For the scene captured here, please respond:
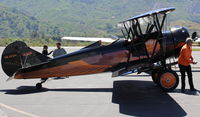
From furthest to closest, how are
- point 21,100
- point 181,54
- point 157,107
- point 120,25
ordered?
point 120,25 → point 181,54 → point 21,100 → point 157,107

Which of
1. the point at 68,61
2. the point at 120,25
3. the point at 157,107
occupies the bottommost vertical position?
the point at 157,107

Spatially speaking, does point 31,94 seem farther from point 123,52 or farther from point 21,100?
point 123,52

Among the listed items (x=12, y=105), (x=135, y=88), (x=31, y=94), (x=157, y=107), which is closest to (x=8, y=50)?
(x=31, y=94)

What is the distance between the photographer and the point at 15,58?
33.9ft

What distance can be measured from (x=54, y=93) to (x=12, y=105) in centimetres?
191

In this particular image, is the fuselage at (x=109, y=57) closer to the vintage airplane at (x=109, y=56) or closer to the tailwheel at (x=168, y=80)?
the vintage airplane at (x=109, y=56)

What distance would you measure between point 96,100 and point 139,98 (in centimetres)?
127

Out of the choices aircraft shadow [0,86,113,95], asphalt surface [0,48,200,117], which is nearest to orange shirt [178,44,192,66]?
asphalt surface [0,48,200,117]

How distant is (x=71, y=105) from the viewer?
26.3 feet

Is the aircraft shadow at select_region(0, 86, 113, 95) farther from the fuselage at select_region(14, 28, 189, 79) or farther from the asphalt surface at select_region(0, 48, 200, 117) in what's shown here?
the fuselage at select_region(14, 28, 189, 79)

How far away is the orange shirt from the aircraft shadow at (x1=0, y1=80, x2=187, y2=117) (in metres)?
1.15

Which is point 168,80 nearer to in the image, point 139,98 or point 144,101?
point 139,98

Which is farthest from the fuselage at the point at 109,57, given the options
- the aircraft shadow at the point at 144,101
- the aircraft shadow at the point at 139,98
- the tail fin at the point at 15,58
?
the aircraft shadow at the point at 144,101

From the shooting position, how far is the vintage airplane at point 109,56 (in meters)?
10.0
